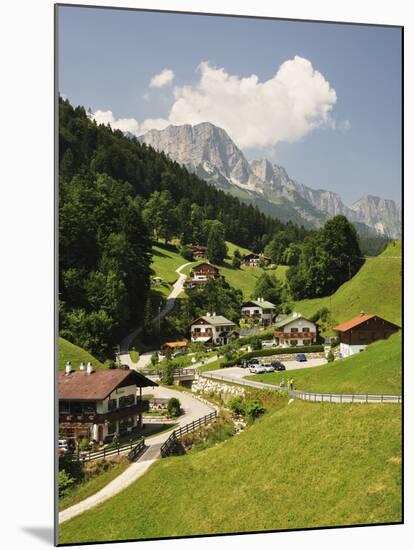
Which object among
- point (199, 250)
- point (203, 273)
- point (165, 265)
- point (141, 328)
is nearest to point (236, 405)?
point (141, 328)

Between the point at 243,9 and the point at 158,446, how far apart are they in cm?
860

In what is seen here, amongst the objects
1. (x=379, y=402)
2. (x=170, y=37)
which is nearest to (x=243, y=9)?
(x=170, y=37)

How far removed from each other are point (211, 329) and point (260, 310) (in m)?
1.12

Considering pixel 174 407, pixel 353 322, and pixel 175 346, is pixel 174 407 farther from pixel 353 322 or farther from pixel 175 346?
pixel 353 322

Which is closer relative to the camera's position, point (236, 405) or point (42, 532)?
point (42, 532)

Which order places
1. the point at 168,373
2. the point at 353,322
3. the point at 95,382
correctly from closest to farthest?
the point at 95,382
the point at 168,373
the point at 353,322

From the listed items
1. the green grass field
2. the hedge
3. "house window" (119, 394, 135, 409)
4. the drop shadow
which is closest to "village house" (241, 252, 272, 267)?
the hedge

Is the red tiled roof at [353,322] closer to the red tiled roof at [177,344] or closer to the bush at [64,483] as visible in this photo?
the red tiled roof at [177,344]

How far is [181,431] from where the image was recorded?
14070 millimetres

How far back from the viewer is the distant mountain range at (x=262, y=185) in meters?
14.4

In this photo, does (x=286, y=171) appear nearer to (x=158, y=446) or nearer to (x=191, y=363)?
(x=191, y=363)

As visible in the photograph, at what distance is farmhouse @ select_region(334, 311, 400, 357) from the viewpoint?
14.8 meters

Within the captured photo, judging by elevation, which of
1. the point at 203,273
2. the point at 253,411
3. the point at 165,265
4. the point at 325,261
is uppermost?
the point at 325,261

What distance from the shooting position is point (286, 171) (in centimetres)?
1524
